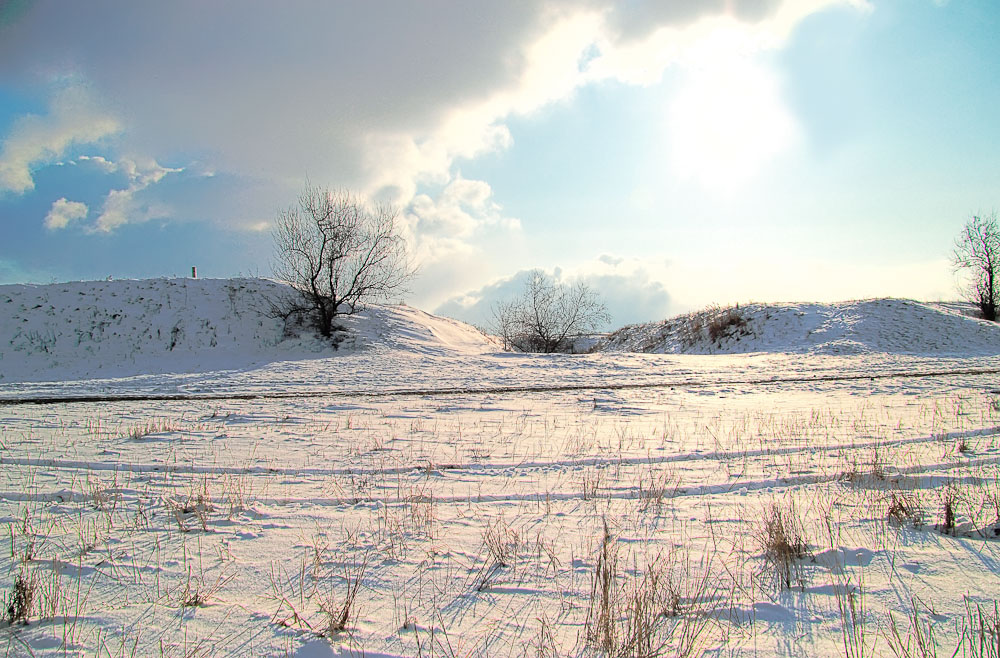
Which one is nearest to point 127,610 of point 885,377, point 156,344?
point 885,377

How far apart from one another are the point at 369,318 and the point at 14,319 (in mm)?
16553

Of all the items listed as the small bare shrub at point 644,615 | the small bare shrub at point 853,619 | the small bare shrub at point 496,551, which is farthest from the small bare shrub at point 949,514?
the small bare shrub at point 496,551

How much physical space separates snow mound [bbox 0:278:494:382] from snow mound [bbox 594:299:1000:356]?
14.6 metres

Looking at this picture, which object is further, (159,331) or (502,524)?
(159,331)

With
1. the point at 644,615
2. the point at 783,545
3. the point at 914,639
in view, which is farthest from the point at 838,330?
the point at 644,615

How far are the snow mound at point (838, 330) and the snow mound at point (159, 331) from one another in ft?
47.8

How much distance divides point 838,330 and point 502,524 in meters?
26.6

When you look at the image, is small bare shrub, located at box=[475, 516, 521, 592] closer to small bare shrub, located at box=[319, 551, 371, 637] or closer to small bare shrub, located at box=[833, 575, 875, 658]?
small bare shrub, located at box=[319, 551, 371, 637]

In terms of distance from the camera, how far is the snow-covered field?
7.52ft

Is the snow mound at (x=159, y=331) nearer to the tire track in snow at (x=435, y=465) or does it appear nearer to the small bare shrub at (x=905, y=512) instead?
the tire track in snow at (x=435, y=465)

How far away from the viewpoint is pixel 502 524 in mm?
3719

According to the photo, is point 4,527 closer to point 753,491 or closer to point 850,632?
point 850,632

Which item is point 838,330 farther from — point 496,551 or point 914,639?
point 496,551

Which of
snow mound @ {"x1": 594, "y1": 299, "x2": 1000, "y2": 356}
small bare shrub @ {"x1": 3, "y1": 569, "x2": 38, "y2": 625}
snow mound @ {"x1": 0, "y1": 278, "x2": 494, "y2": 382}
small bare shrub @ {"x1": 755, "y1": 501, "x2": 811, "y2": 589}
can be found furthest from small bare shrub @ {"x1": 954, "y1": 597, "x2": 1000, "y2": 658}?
snow mound @ {"x1": 594, "y1": 299, "x2": 1000, "y2": 356}
